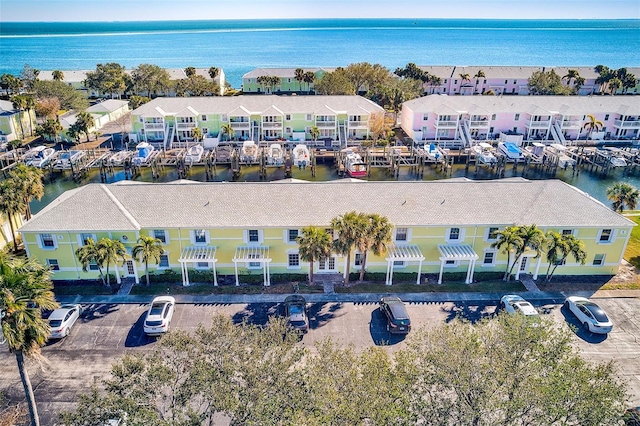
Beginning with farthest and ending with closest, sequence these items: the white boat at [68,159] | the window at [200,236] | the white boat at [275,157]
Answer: the white boat at [275,157] → the white boat at [68,159] → the window at [200,236]

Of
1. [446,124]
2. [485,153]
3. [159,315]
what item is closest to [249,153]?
[446,124]

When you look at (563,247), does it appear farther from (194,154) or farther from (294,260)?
(194,154)

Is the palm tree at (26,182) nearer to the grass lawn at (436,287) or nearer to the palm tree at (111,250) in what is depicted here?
the palm tree at (111,250)

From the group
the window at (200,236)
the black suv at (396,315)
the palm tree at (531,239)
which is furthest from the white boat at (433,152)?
the window at (200,236)

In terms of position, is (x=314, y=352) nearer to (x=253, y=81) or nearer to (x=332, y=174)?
(x=332, y=174)

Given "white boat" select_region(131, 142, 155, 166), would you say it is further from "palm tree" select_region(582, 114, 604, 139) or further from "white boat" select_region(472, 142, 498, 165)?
"palm tree" select_region(582, 114, 604, 139)

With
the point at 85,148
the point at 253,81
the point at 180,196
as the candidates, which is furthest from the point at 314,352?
the point at 253,81

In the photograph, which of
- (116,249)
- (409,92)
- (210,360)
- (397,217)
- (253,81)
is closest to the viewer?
(210,360)
